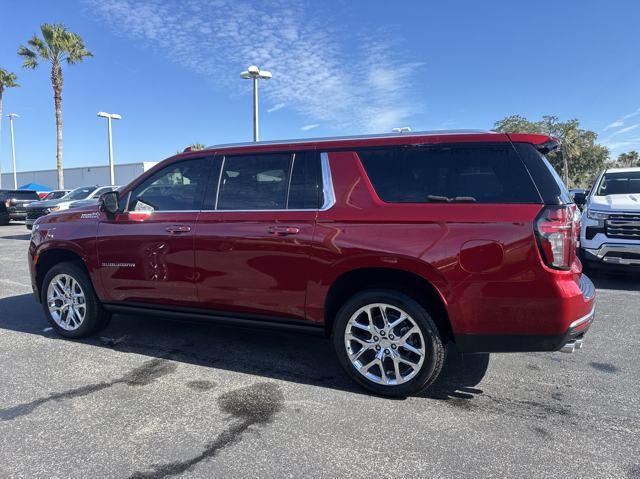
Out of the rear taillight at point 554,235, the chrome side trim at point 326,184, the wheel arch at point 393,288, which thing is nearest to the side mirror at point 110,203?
the chrome side trim at point 326,184

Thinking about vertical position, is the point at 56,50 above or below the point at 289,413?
above

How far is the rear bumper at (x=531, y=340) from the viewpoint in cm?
304

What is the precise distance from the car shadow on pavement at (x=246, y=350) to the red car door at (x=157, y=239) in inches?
Result: 20.5

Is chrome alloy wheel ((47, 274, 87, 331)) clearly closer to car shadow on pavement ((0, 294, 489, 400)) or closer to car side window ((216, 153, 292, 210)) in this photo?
car shadow on pavement ((0, 294, 489, 400))

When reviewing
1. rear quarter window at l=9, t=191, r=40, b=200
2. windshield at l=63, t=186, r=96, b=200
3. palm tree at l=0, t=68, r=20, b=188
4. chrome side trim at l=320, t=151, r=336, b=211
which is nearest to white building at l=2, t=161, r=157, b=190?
palm tree at l=0, t=68, r=20, b=188

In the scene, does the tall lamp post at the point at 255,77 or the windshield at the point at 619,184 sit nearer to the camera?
the windshield at the point at 619,184

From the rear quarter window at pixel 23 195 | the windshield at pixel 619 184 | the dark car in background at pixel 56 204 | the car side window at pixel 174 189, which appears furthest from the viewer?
the rear quarter window at pixel 23 195

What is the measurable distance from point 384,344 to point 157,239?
2.21m

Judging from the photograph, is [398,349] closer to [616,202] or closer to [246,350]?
[246,350]

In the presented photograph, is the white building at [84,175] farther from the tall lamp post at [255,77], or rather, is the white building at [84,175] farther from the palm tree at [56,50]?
the tall lamp post at [255,77]

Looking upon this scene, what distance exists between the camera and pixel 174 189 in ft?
13.9

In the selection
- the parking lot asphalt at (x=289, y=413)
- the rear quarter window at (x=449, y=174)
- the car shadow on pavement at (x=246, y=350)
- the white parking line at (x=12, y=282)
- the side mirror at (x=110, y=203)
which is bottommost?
the parking lot asphalt at (x=289, y=413)

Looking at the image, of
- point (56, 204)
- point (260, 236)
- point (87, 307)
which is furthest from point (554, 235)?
point (56, 204)

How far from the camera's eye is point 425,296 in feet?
11.2
